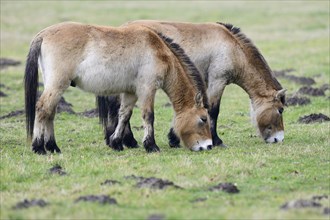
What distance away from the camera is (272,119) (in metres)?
13.4

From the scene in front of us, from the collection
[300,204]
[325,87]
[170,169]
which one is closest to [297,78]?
[325,87]

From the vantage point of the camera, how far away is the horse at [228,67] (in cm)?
1328

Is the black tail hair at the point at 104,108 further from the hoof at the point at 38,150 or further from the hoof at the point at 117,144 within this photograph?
the hoof at the point at 38,150

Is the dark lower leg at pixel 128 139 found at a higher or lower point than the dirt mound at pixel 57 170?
lower

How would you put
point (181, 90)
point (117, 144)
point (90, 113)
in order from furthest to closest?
point (90, 113) < point (117, 144) < point (181, 90)

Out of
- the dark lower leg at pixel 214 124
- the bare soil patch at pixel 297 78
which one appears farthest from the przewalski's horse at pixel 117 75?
the bare soil patch at pixel 297 78

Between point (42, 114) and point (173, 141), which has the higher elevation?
point (42, 114)

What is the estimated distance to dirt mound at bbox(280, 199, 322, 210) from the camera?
7.74 m

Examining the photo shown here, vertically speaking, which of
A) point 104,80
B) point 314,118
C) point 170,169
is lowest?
point 314,118

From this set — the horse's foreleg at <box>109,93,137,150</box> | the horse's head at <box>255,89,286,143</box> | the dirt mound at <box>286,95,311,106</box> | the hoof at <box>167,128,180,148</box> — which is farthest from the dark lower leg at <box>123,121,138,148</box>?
the dirt mound at <box>286,95,311,106</box>

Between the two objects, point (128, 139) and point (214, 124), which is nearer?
point (128, 139)

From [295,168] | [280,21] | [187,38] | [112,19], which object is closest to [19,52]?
[112,19]

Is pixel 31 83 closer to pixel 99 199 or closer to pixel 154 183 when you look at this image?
pixel 154 183

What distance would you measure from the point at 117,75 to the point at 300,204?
4.99 metres
